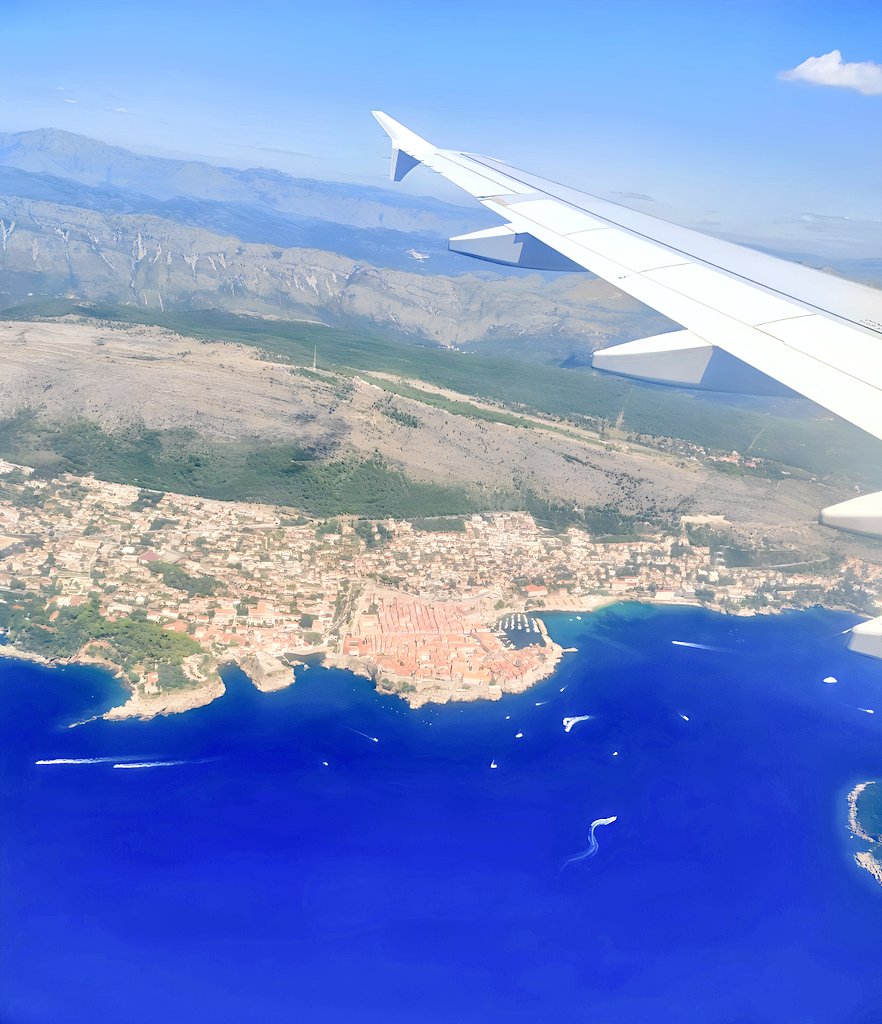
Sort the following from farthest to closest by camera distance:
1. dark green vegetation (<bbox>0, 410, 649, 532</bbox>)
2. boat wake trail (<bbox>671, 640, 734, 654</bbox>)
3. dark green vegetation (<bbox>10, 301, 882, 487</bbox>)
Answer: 1. dark green vegetation (<bbox>10, 301, 882, 487</bbox>)
2. dark green vegetation (<bbox>0, 410, 649, 532</bbox>)
3. boat wake trail (<bbox>671, 640, 734, 654</bbox>)

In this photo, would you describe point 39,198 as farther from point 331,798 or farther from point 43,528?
point 331,798

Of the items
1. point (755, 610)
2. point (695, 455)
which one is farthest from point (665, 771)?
point (695, 455)

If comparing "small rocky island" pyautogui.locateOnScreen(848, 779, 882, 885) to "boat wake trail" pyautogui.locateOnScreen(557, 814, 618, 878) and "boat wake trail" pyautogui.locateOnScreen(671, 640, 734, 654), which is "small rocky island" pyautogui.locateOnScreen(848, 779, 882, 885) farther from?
"boat wake trail" pyautogui.locateOnScreen(557, 814, 618, 878)

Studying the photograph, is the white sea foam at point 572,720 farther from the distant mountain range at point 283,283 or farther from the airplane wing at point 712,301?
the distant mountain range at point 283,283

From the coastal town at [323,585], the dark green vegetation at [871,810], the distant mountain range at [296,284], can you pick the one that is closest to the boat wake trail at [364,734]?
the coastal town at [323,585]

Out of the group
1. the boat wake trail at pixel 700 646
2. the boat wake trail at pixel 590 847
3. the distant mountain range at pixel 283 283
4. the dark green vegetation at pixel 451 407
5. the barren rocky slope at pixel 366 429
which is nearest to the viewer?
the boat wake trail at pixel 590 847

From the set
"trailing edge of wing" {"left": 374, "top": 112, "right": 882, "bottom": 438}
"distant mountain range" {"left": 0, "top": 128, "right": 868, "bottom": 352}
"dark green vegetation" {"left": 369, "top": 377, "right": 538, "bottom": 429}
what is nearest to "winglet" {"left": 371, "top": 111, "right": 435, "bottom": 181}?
"trailing edge of wing" {"left": 374, "top": 112, "right": 882, "bottom": 438}

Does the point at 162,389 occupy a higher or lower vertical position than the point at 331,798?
higher
